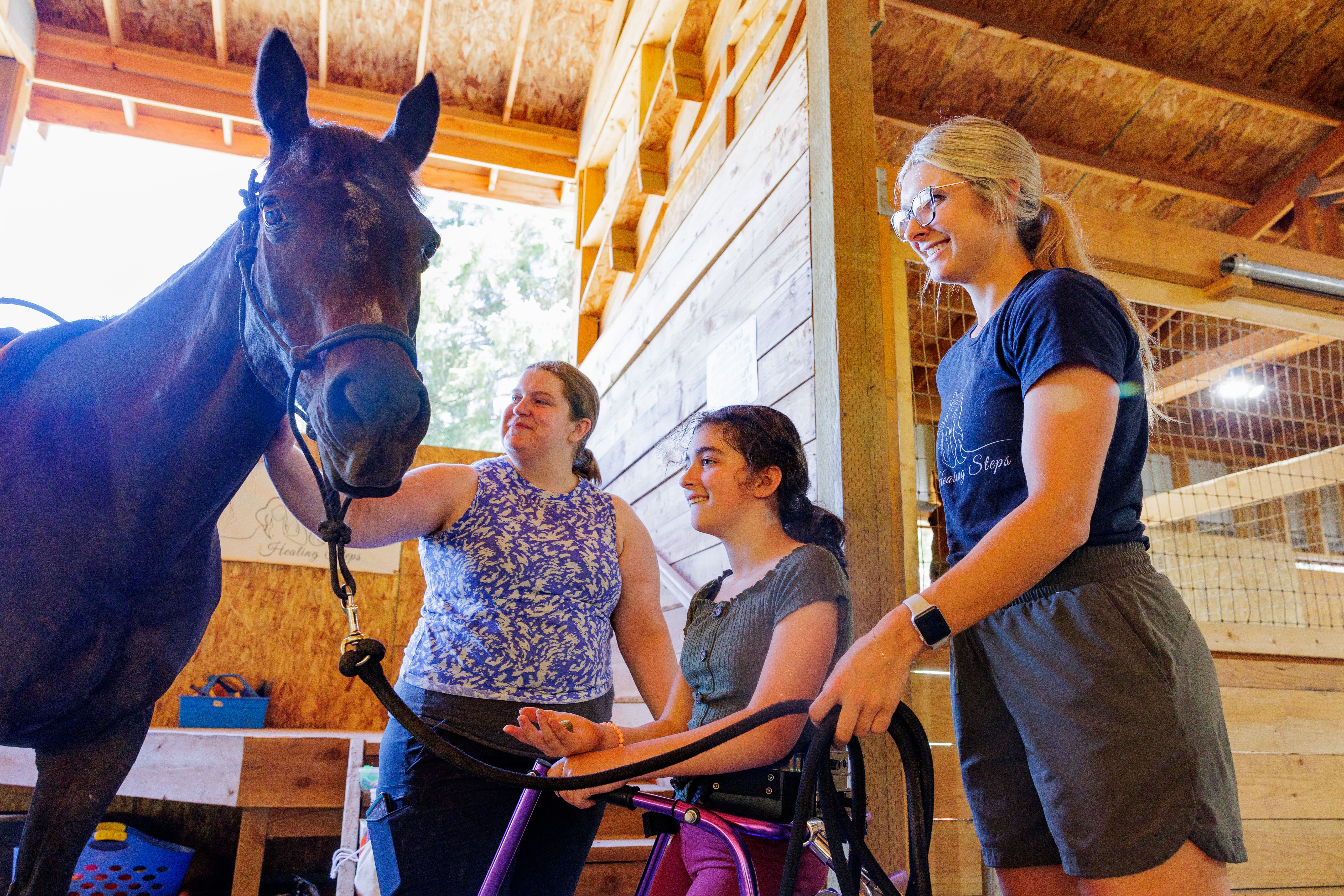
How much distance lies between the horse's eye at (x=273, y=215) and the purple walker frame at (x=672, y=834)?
781 mm

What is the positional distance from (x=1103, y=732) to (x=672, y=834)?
0.62 meters

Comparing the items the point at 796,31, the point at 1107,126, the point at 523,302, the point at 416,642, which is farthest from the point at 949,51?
the point at 523,302

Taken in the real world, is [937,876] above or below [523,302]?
below

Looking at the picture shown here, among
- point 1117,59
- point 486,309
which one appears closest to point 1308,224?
point 1117,59

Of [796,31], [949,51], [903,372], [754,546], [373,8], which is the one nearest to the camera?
[754,546]

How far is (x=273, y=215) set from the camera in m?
1.07

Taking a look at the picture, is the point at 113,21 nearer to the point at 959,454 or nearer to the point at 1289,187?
the point at 959,454

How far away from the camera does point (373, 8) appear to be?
5.33 metres

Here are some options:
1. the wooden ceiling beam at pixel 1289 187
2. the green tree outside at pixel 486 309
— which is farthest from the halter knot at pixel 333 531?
the green tree outside at pixel 486 309

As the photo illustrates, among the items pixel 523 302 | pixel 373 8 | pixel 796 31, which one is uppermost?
pixel 523 302

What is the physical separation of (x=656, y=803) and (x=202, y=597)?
2.64 ft

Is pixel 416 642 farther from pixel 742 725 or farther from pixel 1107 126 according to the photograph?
pixel 1107 126

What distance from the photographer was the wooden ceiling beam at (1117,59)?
14.8 feet

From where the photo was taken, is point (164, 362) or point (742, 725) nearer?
point (742, 725)
